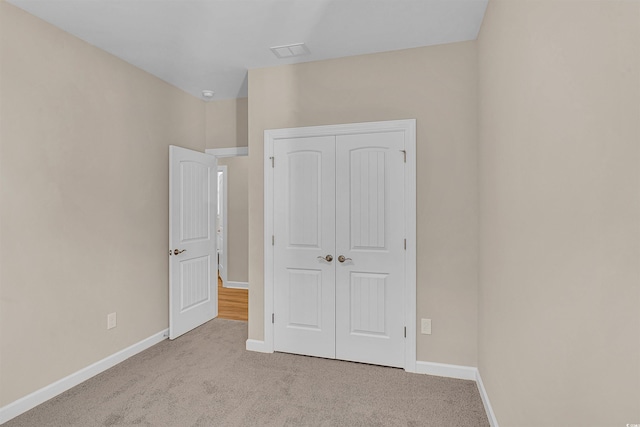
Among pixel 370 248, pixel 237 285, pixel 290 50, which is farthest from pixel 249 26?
pixel 237 285

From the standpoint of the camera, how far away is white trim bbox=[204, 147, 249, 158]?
13.4 feet

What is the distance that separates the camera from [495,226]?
202 centimetres

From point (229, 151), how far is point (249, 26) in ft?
6.10

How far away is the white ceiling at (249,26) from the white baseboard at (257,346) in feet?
8.41

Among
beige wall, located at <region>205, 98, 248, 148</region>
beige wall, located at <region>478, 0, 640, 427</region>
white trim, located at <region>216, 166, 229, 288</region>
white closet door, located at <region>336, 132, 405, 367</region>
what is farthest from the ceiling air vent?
white trim, located at <region>216, 166, 229, 288</region>

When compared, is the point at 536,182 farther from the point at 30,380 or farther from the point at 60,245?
the point at 30,380

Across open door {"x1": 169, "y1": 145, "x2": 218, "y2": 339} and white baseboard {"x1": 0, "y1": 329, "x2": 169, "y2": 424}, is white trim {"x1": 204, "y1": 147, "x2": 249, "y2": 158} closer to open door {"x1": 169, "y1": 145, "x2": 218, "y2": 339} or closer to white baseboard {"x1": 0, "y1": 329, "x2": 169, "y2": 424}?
open door {"x1": 169, "y1": 145, "x2": 218, "y2": 339}

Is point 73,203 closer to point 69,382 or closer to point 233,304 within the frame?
point 69,382

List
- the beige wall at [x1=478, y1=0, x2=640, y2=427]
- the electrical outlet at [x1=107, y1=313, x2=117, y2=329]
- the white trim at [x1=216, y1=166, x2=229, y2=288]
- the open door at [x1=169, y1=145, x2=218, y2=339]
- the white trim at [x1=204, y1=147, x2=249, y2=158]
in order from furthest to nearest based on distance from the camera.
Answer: the white trim at [x1=216, y1=166, x2=229, y2=288] < the white trim at [x1=204, y1=147, x2=249, y2=158] < the open door at [x1=169, y1=145, x2=218, y2=339] < the electrical outlet at [x1=107, y1=313, x2=117, y2=329] < the beige wall at [x1=478, y1=0, x2=640, y2=427]

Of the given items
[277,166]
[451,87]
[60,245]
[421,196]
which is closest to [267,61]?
[277,166]

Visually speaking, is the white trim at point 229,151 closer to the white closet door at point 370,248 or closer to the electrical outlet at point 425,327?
the white closet door at point 370,248

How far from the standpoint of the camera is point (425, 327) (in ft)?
9.16

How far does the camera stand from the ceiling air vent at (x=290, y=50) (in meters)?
2.79

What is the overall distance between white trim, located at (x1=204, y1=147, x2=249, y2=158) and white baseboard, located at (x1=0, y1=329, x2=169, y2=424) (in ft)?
6.89
